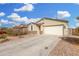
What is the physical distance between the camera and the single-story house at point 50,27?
214 cm

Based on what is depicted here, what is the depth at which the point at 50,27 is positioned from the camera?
86.1 inches

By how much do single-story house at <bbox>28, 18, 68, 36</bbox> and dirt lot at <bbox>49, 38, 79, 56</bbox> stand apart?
9 centimetres

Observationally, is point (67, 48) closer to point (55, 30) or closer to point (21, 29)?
point (55, 30)

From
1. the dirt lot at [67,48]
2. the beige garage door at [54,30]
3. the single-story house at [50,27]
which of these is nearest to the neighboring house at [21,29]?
the single-story house at [50,27]

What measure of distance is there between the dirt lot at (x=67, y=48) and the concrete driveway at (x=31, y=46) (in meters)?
0.05

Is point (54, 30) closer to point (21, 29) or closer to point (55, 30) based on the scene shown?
point (55, 30)

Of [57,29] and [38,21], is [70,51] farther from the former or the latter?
[38,21]

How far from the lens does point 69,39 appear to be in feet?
7.09

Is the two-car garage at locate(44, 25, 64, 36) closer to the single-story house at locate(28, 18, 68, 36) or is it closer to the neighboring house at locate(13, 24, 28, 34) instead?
the single-story house at locate(28, 18, 68, 36)

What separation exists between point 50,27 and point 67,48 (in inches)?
10.9

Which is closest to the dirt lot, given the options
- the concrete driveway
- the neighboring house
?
the concrete driveway

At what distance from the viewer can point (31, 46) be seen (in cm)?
216

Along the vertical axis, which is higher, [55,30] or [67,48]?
[55,30]

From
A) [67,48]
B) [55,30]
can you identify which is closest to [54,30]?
[55,30]
